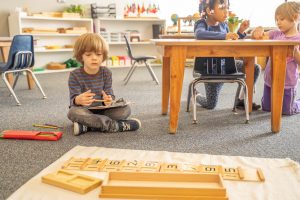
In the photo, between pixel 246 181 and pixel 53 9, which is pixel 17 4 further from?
pixel 246 181

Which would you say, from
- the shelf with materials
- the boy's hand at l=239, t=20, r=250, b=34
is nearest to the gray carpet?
the boy's hand at l=239, t=20, r=250, b=34

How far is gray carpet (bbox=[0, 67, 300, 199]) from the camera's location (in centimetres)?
154

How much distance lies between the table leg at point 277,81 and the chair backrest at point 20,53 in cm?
210

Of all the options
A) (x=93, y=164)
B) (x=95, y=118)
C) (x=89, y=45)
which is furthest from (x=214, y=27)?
(x=93, y=164)

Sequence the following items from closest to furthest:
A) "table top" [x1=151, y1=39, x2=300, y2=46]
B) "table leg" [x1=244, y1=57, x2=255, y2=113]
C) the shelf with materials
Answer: "table top" [x1=151, y1=39, x2=300, y2=46] < "table leg" [x1=244, y1=57, x2=255, y2=113] < the shelf with materials

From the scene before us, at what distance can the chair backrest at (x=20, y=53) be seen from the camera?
2857 mm

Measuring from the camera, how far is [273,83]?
1.94m

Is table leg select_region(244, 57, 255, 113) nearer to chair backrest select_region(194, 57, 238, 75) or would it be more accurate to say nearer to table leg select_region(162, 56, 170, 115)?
chair backrest select_region(194, 57, 238, 75)

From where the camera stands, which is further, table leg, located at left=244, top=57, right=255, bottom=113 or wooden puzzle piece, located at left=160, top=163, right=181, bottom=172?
table leg, located at left=244, top=57, right=255, bottom=113

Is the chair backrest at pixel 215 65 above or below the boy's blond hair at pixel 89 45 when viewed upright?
below

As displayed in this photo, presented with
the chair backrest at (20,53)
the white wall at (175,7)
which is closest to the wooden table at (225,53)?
the chair backrest at (20,53)

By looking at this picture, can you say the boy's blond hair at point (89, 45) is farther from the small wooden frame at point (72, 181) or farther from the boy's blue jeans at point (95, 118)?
the small wooden frame at point (72, 181)

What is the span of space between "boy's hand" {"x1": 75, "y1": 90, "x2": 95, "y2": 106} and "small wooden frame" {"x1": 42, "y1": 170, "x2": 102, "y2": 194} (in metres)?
0.61

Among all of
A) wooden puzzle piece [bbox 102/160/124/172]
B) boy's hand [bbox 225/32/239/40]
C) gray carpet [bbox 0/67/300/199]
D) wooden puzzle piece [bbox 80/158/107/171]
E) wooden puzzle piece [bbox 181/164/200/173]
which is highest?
boy's hand [bbox 225/32/239/40]
